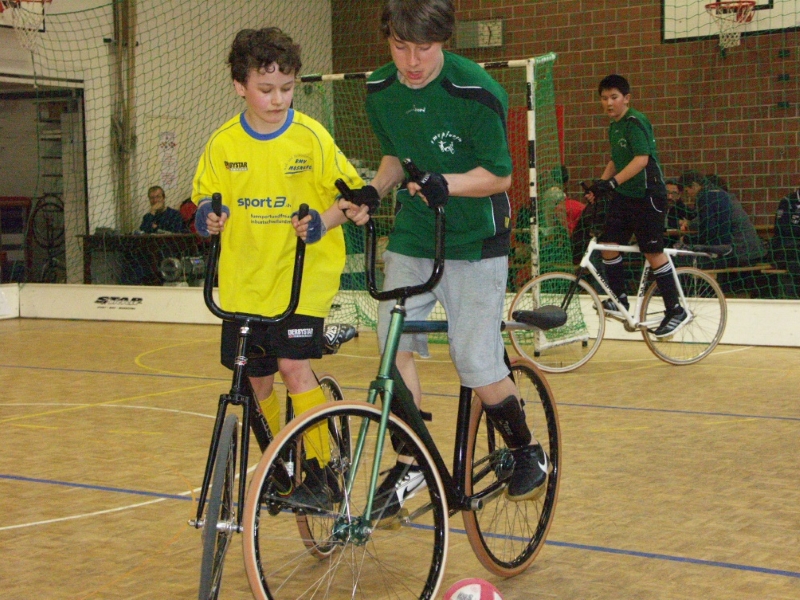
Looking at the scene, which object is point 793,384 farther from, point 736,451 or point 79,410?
point 79,410

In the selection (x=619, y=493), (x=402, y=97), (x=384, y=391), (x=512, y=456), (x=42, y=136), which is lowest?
(x=619, y=493)

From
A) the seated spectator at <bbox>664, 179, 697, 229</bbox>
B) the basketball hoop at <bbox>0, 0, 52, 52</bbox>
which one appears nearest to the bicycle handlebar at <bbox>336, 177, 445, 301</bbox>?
the seated spectator at <bbox>664, 179, 697, 229</bbox>

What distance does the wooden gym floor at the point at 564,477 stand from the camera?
295 centimetres

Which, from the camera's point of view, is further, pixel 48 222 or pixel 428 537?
pixel 48 222

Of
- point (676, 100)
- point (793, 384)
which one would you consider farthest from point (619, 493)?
point (676, 100)

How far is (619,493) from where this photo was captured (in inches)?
150

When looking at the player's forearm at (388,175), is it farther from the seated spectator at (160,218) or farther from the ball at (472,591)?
the seated spectator at (160,218)

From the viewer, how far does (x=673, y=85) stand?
11.9 metres

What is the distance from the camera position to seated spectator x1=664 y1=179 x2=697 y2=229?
10398mm

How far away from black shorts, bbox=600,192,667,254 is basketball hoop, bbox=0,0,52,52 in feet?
20.7

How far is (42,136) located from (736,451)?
1044 centimetres

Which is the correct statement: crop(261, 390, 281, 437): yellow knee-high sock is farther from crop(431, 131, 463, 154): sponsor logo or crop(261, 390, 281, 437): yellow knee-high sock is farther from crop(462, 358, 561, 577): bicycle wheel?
crop(431, 131, 463, 154): sponsor logo

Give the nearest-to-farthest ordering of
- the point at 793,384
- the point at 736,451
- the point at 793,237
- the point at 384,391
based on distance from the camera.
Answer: the point at 384,391 → the point at 736,451 → the point at 793,384 → the point at 793,237

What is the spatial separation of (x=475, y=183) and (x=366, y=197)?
298 mm
